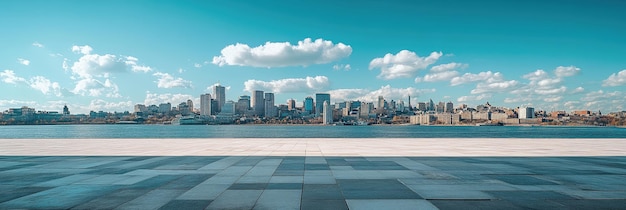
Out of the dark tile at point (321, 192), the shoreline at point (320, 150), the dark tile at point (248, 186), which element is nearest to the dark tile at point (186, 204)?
the dark tile at point (248, 186)

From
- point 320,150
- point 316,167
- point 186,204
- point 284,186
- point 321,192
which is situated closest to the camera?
point 186,204

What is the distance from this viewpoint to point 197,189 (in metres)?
10.7

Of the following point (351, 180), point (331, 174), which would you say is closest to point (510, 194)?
point (351, 180)

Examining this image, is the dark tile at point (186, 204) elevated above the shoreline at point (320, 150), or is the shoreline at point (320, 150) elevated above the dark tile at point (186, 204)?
the dark tile at point (186, 204)

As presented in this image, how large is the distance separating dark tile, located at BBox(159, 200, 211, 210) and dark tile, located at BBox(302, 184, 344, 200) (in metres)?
2.61

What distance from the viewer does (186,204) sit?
8.81 meters

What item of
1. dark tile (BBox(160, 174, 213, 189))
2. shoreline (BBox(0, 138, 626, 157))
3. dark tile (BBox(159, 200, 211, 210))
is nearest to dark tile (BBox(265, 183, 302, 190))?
dark tile (BBox(159, 200, 211, 210))

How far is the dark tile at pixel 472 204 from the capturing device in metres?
8.56

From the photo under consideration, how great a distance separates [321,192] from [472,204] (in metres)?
4.03

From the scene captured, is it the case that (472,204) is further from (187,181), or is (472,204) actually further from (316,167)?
(187,181)

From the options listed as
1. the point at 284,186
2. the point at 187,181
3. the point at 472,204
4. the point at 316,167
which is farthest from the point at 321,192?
the point at 316,167

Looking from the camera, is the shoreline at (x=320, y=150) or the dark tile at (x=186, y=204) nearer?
the dark tile at (x=186, y=204)

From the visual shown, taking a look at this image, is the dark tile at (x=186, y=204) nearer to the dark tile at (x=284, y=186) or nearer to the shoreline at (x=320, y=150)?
the dark tile at (x=284, y=186)

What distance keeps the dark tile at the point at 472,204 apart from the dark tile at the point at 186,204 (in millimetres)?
5860
